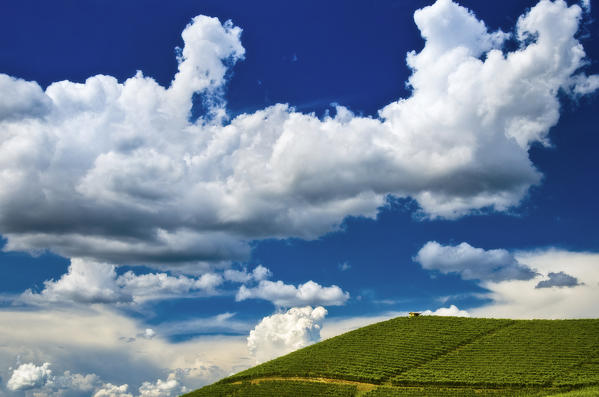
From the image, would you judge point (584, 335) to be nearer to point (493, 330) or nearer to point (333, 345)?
point (493, 330)

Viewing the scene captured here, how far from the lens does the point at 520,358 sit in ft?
235

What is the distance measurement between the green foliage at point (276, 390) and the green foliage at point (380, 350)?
3251mm

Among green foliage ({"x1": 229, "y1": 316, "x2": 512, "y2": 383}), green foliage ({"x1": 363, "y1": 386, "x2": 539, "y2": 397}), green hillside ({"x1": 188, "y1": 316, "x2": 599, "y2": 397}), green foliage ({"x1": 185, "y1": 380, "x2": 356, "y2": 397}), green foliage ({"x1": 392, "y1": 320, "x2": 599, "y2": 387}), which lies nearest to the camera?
green foliage ({"x1": 363, "y1": 386, "x2": 539, "y2": 397})

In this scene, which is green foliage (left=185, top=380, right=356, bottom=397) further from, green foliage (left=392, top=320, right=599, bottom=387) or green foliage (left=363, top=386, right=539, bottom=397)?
green foliage (left=392, top=320, right=599, bottom=387)

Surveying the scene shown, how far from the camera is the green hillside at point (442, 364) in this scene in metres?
62.8

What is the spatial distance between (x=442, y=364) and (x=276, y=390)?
2464 centimetres

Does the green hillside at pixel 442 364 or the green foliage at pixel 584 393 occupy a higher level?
the green hillside at pixel 442 364

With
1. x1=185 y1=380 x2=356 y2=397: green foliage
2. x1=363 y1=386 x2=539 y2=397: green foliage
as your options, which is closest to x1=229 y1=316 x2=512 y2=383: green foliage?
x1=185 y1=380 x2=356 y2=397: green foliage

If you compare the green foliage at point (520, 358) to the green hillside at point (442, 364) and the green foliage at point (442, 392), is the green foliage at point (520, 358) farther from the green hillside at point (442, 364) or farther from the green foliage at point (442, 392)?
the green foliage at point (442, 392)

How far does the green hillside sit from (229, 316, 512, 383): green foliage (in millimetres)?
153

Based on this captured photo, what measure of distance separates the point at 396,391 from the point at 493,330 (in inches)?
1290

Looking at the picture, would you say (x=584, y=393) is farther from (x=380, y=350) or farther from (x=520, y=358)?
(x=380, y=350)

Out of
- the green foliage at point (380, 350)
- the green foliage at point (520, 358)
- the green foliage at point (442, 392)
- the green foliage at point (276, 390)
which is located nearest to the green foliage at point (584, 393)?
the green foliage at point (520, 358)

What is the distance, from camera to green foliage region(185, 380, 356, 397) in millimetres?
66875
